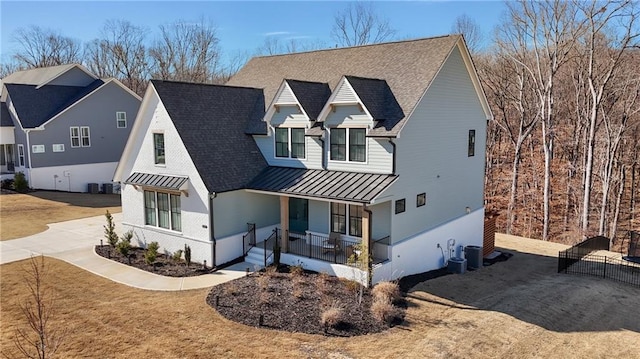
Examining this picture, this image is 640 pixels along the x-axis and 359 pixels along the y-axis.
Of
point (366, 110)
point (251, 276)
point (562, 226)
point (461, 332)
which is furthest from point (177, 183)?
point (562, 226)

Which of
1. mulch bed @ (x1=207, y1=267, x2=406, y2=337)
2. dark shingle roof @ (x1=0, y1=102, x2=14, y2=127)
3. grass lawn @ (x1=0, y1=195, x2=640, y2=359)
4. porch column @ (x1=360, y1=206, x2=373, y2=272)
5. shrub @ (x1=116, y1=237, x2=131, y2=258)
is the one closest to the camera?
grass lawn @ (x1=0, y1=195, x2=640, y2=359)

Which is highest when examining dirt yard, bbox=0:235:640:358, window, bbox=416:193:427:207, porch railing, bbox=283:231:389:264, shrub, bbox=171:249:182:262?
window, bbox=416:193:427:207

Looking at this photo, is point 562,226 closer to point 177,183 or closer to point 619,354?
point 619,354

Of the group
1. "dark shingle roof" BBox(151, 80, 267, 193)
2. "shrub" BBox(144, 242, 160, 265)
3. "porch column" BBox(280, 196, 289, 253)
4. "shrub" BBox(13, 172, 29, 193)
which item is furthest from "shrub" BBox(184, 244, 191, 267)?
"shrub" BBox(13, 172, 29, 193)

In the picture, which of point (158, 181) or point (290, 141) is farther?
point (290, 141)

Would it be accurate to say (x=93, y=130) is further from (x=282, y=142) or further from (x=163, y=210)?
(x=282, y=142)

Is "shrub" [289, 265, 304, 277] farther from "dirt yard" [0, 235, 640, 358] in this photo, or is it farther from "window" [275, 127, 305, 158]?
"window" [275, 127, 305, 158]

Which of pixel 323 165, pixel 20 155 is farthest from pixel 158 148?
pixel 20 155
